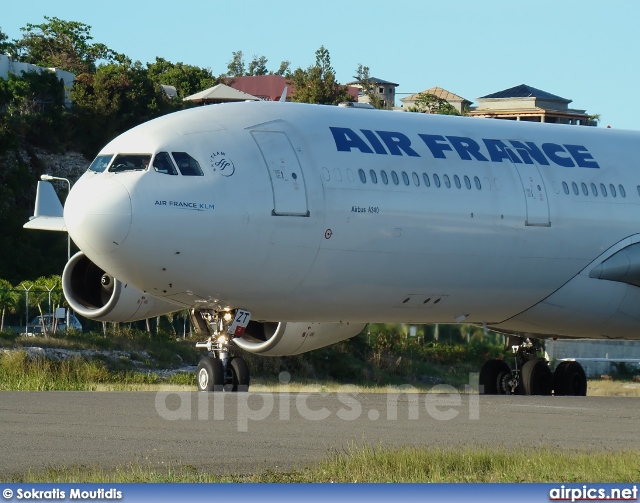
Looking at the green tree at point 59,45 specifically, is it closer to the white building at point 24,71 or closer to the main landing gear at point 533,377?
the white building at point 24,71

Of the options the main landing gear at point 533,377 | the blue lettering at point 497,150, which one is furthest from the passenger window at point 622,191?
the main landing gear at point 533,377

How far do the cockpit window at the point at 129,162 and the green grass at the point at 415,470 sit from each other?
797 cm

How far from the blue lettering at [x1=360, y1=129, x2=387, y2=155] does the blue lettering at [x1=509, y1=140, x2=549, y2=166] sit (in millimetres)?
2742

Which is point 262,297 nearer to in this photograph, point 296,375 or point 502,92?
point 296,375

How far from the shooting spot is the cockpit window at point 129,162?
18.6 metres

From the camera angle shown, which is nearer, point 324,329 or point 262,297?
point 262,297

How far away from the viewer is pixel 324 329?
2242 cm

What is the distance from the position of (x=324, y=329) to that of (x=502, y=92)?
→ 86172mm

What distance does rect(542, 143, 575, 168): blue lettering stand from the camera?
73.0ft

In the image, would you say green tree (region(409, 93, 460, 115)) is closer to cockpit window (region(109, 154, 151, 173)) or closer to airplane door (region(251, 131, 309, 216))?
airplane door (region(251, 131, 309, 216))

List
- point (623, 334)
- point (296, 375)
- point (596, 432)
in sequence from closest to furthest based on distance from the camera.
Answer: point (596, 432)
point (623, 334)
point (296, 375)

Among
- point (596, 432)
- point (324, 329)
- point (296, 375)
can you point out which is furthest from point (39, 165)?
point (596, 432)

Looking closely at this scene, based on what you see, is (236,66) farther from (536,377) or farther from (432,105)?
(536,377)

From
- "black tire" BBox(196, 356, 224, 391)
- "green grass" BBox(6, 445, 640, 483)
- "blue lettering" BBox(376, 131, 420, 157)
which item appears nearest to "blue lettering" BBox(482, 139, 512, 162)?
"blue lettering" BBox(376, 131, 420, 157)
